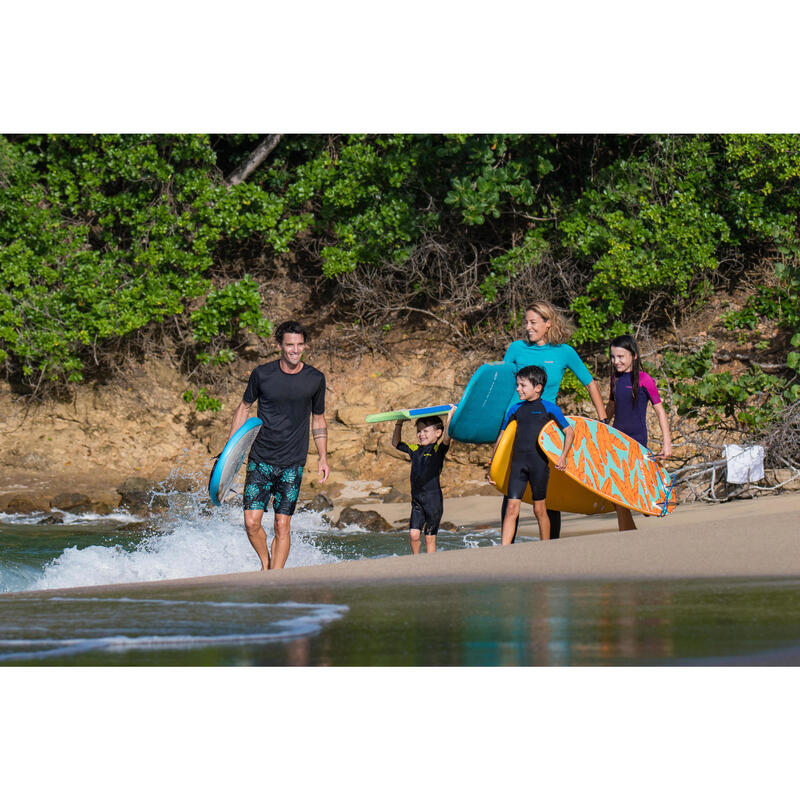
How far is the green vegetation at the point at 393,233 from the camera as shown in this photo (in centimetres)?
1448

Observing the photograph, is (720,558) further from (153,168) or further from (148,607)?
(153,168)

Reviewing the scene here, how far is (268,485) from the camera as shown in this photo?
754 cm

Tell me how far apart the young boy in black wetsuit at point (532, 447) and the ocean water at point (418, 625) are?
150 cm

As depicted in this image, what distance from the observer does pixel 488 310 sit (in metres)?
16.2

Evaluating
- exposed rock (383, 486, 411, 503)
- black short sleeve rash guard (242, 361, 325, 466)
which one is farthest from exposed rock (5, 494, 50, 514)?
black short sleeve rash guard (242, 361, 325, 466)

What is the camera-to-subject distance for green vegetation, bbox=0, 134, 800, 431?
14.5m

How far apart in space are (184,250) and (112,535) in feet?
17.7

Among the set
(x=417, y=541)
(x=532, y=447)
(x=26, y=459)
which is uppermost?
(x=26, y=459)

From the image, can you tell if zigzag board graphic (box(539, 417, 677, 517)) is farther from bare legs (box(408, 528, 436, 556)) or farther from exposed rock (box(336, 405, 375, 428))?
exposed rock (box(336, 405, 375, 428))

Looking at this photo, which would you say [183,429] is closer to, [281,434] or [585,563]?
[281,434]

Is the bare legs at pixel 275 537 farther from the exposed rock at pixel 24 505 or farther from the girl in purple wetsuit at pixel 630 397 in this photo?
the exposed rock at pixel 24 505

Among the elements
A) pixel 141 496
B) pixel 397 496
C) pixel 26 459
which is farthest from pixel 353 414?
pixel 26 459

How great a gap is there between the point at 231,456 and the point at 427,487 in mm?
1575

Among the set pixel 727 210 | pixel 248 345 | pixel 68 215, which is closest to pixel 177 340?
pixel 248 345
